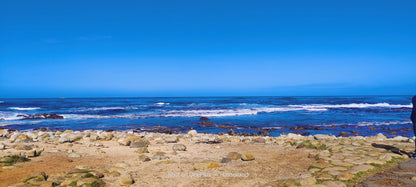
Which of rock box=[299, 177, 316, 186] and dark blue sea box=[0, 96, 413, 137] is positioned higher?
rock box=[299, 177, 316, 186]

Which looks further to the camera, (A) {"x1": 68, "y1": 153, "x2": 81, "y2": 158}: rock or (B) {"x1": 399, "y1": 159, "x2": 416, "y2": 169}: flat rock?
(A) {"x1": 68, "y1": 153, "x2": 81, "y2": 158}: rock

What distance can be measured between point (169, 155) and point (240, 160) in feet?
6.61

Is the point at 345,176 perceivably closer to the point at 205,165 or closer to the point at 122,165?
the point at 205,165

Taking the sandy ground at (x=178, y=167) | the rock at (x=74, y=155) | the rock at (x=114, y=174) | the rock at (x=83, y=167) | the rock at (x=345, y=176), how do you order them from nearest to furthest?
the rock at (x=345, y=176)
the sandy ground at (x=178, y=167)
the rock at (x=114, y=174)
the rock at (x=83, y=167)
the rock at (x=74, y=155)

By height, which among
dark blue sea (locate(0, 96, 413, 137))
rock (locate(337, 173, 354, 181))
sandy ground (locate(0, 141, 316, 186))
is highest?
rock (locate(337, 173, 354, 181))

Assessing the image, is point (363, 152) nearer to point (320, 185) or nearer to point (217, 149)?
point (320, 185)

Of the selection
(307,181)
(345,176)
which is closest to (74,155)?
(307,181)

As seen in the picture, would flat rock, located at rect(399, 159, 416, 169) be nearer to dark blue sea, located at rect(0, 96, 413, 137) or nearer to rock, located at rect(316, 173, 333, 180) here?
rock, located at rect(316, 173, 333, 180)

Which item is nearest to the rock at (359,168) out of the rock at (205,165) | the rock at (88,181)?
the rock at (205,165)

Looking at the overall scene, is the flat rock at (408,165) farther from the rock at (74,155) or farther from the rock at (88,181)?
the rock at (74,155)

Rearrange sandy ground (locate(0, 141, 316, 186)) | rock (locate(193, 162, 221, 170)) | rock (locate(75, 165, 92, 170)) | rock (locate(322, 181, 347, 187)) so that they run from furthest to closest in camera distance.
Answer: rock (locate(193, 162, 221, 170)) → rock (locate(75, 165, 92, 170)) → sandy ground (locate(0, 141, 316, 186)) → rock (locate(322, 181, 347, 187))

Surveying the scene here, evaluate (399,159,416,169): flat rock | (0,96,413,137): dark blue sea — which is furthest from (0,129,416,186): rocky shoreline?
(0,96,413,137): dark blue sea

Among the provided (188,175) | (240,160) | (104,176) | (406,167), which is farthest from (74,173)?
(406,167)

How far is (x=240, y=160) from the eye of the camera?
6.03m
